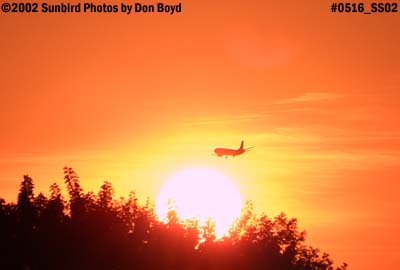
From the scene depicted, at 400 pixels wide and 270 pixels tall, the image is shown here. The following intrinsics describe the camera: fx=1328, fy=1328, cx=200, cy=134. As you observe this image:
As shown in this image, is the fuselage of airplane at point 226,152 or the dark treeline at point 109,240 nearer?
the dark treeline at point 109,240

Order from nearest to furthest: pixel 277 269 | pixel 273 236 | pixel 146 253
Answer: pixel 146 253, pixel 277 269, pixel 273 236

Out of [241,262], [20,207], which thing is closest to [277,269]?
[241,262]

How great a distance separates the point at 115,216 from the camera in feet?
367

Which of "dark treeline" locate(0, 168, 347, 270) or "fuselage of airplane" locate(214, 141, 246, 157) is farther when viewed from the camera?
"fuselage of airplane" locate(214, 141, 246, 157)

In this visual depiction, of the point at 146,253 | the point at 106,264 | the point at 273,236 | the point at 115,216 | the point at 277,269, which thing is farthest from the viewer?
the point at 273,236

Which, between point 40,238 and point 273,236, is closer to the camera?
point 40,238

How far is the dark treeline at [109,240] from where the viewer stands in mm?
98188

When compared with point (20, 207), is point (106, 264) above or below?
below

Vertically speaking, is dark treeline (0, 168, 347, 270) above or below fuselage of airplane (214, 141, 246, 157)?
below

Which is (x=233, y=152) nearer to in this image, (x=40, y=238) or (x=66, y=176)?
(x=66, y=176)

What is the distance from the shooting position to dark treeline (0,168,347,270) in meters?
98.2

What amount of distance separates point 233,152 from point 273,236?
16034 mm

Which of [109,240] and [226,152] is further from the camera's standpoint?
[226,152]

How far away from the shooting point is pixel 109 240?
4038 inches
